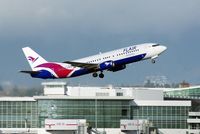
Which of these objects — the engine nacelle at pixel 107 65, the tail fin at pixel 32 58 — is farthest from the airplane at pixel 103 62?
the tail fin at pixel 32 58

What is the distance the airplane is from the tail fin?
812cm

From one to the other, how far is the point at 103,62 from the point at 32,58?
93.3ft

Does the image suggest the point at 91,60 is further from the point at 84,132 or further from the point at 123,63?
the point at 84,132

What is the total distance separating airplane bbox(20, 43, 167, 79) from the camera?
152 m

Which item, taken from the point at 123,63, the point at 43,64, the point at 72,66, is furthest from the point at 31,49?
the point at 123,63

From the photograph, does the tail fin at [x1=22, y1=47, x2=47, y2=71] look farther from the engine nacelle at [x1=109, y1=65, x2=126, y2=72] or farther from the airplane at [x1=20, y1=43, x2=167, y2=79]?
the engine nacelle at [x1=109, y1=65, x2=126, y2=72]

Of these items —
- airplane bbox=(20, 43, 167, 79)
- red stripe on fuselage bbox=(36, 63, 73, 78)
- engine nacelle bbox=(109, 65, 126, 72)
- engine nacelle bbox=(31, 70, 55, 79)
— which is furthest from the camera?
engine nacelle bbox=(31, 70, 55, 79)

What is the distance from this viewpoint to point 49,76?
16562 centimetres

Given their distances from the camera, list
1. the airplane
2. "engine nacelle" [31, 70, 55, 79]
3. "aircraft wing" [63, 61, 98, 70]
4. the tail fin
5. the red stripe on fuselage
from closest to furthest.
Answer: the airplane
"aircraft wing" [63, 61, 98, 70]
the red stripe on fuselage
"engine nacelle" [31, 70, 55, 79]
the tail fin

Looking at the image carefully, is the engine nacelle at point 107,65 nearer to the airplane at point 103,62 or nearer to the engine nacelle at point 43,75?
the airplane at point 103,62

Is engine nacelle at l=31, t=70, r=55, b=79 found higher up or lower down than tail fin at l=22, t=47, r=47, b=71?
lower down

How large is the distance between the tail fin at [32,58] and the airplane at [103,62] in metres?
8.12

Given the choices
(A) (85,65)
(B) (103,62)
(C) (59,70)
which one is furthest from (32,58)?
(B) (103,62)

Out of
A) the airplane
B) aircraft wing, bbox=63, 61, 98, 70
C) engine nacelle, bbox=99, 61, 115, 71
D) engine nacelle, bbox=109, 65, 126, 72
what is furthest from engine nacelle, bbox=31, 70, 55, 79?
engine nacelle, bbox=109, 65, 126, 72
